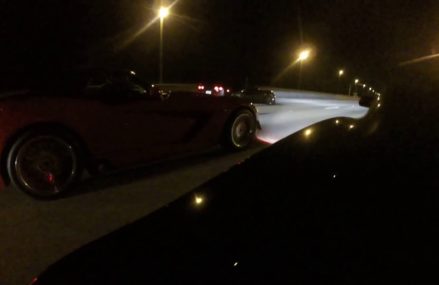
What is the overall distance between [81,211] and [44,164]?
0.81 metres

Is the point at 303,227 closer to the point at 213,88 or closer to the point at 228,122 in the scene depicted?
the point at 228,122

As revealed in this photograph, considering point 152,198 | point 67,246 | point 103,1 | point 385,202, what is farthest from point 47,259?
point 103,1

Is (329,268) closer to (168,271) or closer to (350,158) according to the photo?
(168,271)

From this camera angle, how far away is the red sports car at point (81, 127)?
5051 mm

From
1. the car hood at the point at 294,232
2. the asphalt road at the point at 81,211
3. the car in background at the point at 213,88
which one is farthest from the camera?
the car in background at the point at 213,88

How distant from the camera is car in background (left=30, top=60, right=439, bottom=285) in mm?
1419

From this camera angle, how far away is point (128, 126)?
18.3ft

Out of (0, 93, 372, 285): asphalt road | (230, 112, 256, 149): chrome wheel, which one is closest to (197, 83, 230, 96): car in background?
(230, 112, 256, 149): chrome wheel

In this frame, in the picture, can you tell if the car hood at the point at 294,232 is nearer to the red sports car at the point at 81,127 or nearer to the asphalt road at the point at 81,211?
the asphalt road at the point at 81,211

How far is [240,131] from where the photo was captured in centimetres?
736

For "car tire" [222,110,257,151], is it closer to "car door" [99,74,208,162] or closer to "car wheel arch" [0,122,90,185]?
"car door" [99,74,208,162]

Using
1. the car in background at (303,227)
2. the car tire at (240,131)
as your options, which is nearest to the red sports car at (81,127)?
the car tire at (240,131)

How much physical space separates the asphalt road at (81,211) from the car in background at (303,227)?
6.18 ft

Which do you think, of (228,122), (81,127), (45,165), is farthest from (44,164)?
(228,122)
